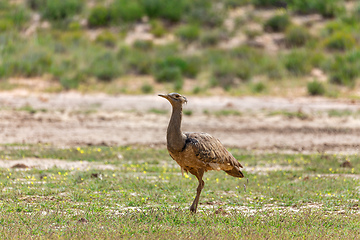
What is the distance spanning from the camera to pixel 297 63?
95.0ft

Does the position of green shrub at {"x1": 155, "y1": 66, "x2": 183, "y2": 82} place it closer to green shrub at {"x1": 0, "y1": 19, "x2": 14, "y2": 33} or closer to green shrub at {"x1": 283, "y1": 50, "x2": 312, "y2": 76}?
green shrub at {"x1": 283, "y1": 50, "x2": 312, "y2": 76}

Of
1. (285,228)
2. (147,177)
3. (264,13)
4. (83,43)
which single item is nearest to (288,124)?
(147,177)

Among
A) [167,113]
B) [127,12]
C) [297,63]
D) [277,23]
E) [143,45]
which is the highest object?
[127,12]

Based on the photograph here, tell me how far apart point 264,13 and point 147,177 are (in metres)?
29.1

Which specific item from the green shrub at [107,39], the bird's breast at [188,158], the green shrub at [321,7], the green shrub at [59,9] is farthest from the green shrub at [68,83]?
the green shrub at [321,7]

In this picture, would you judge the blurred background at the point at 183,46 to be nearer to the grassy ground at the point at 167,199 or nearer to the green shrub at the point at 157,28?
the green shrub at the point at 157,28

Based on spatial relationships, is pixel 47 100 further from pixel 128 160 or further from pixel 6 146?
pixel 128 160

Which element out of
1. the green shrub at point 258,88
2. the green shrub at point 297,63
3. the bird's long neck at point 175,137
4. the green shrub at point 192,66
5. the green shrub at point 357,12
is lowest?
the green shrub at point 258,88

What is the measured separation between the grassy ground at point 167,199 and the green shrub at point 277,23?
22741 mm

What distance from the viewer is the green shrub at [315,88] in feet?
80.9

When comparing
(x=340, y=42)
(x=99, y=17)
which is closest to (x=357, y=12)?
(x=340, y=42)

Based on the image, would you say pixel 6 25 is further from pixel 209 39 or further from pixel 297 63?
pixel 297 63

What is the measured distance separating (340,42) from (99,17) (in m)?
16.4

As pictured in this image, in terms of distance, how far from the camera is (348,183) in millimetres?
10469
